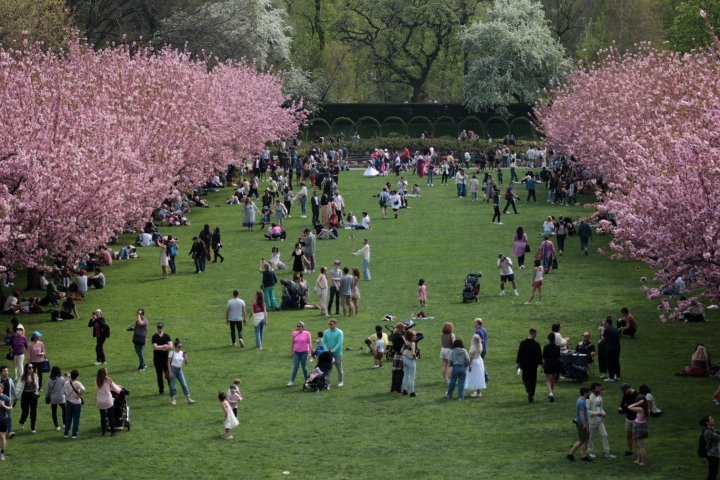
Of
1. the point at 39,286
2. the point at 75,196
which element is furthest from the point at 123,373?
the point at 39,286

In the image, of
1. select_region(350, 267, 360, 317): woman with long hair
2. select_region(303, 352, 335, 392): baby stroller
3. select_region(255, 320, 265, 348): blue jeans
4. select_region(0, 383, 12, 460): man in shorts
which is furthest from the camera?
select_region(350, 267, 360, 317): woman with long hair

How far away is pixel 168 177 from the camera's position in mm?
48844

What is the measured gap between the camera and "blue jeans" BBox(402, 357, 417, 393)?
2552cm

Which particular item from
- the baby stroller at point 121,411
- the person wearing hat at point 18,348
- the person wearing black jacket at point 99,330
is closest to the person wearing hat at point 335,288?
the person wearing black jacket at point 99,330

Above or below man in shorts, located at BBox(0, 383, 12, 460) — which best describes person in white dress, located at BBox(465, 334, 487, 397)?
above

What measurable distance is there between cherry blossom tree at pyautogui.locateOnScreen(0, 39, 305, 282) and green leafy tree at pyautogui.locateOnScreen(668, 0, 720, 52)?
108ft

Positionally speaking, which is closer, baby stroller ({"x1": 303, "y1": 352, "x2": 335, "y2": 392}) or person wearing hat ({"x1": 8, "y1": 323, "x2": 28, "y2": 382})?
baby stroller ({"x1": 303, "y1": 352, "x2": 335, "y2": 392})

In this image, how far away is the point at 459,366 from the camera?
25.2m

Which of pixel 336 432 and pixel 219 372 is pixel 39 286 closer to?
pixel 219 372

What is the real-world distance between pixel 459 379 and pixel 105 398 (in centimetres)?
745

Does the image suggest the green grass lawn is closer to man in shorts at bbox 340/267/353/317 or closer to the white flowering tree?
man in shorts at bbox 340/267/353/317

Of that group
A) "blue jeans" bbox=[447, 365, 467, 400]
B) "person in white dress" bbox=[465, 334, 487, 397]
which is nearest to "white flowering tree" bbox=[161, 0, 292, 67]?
"person in white dress" bbox=[465, 334, 487, 397]

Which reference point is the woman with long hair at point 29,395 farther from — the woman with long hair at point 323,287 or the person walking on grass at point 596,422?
the woman with long hair at point 323,287

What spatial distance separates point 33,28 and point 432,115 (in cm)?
4891
